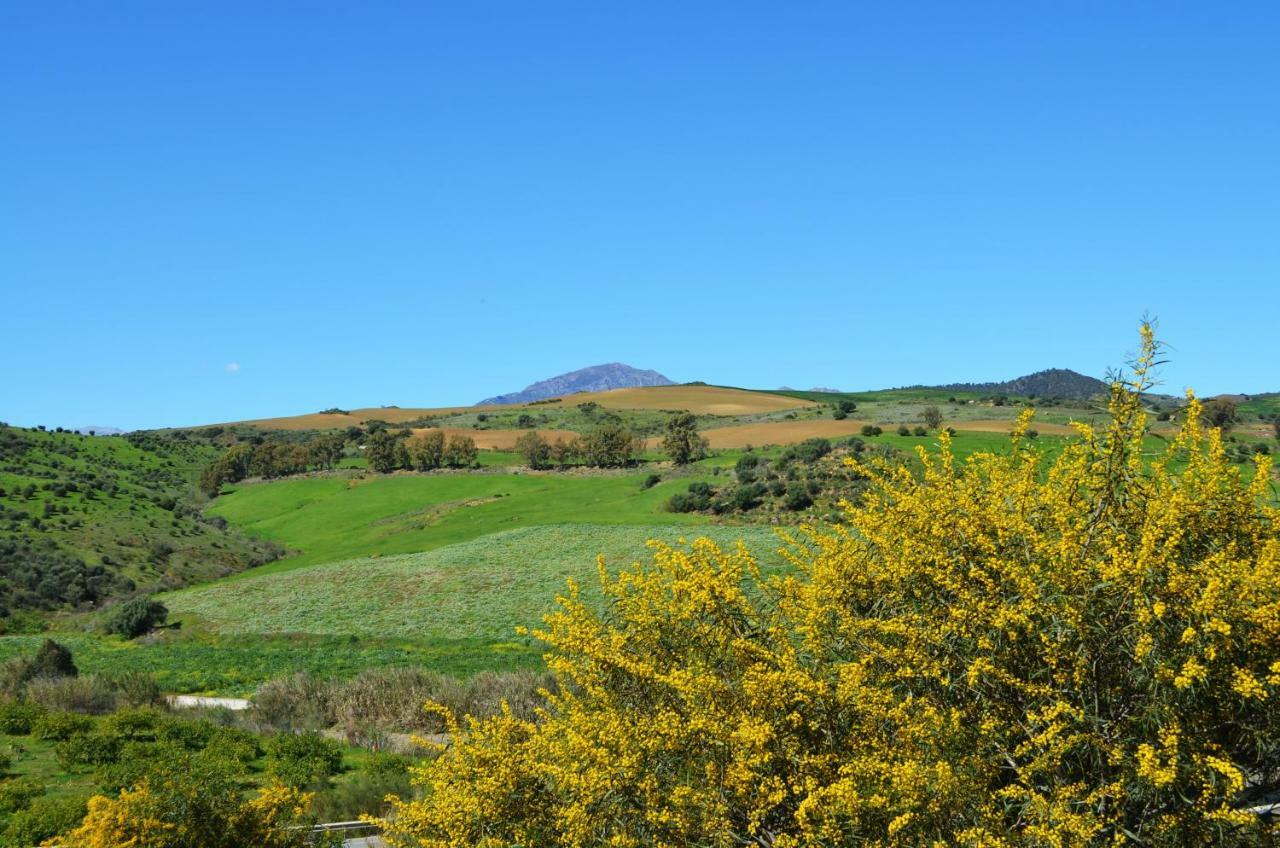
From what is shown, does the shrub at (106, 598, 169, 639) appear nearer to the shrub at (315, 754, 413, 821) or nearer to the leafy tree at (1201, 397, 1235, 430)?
the shrub at (315, 754, 413, 821)

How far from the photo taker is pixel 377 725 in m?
29.7

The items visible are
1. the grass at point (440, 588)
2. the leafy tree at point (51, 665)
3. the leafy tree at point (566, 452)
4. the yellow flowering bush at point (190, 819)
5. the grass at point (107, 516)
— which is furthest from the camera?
the leafy tree at point (566, 452)

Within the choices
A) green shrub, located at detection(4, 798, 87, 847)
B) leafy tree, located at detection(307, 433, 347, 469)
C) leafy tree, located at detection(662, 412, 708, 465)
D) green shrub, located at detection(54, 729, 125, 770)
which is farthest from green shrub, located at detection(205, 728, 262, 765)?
leafy tree, located at detection(307, 433, 347, 469)

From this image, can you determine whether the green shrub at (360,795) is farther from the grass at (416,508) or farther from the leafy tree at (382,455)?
the leafy tree at (382,455)

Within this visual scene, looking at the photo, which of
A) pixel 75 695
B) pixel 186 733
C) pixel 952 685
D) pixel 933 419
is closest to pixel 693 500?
pixel 75 695

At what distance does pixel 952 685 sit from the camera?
9250mm

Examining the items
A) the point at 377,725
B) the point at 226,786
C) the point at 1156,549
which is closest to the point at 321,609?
the point at 377,725

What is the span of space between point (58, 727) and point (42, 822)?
10258 mm

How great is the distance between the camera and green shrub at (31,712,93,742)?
26.1 metres

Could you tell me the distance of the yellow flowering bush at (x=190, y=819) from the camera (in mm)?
12086

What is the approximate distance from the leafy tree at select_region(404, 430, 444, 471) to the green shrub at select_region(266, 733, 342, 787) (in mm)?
101739

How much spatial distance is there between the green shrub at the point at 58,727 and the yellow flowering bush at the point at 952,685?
19.3 meters

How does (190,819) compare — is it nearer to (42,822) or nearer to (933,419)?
(42,822)

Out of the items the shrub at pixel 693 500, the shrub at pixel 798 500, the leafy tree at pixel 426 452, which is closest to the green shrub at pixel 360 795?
the shrub at pixel 798 500
